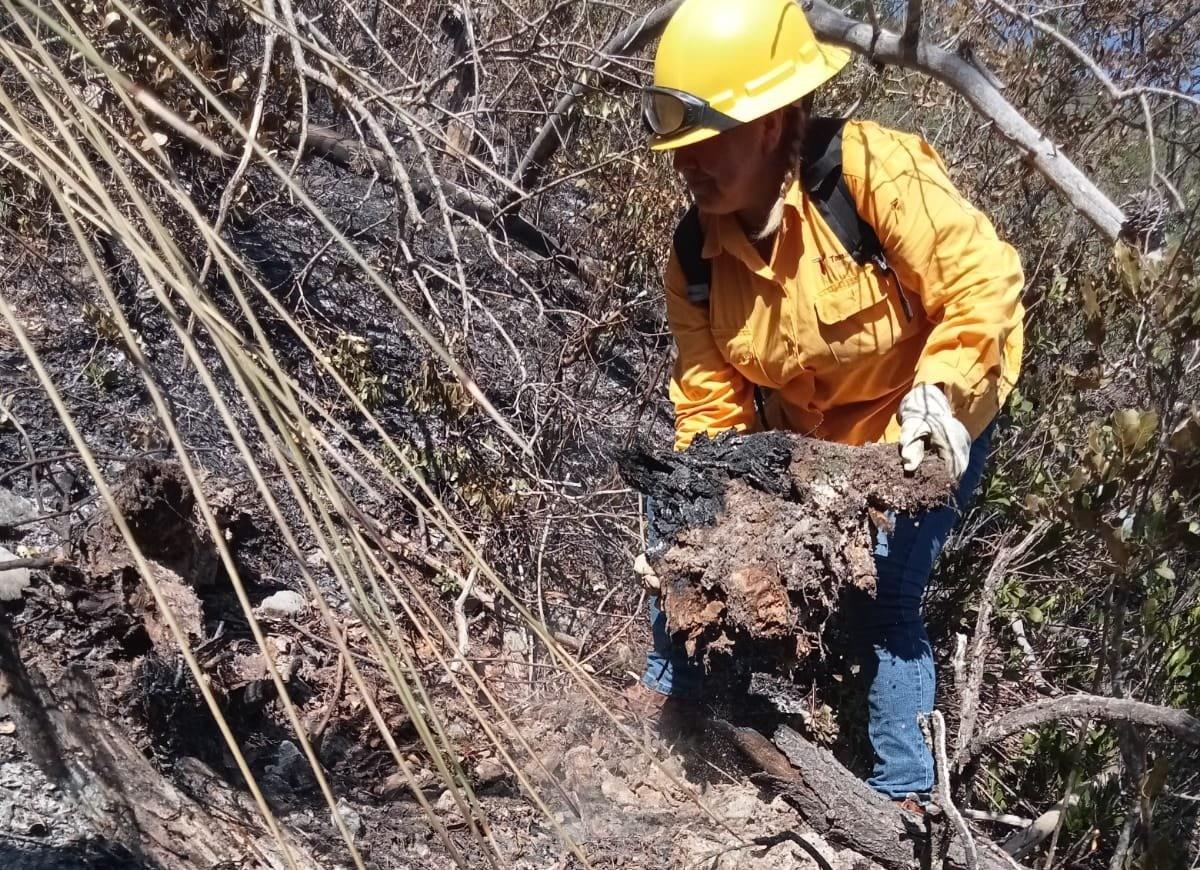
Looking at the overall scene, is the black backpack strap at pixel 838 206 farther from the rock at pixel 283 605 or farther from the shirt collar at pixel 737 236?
the rock at pixel 283 605

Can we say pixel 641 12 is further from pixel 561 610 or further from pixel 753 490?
pixel 753 490

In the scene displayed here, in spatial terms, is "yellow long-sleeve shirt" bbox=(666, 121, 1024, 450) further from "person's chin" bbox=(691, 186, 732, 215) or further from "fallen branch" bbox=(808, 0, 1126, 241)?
"fallen branch" bbox=(808, 0, 1126, 241)

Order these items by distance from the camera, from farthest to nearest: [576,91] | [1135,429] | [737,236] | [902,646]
Result: 1. [576,91]
2. [902,646]
3. [737,236]
4. [1135,429]

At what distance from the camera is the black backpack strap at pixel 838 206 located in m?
2.09

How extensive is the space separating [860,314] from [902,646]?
862mm

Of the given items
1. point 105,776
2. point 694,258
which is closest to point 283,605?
point 105,776

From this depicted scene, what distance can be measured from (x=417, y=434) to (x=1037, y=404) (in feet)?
7.13

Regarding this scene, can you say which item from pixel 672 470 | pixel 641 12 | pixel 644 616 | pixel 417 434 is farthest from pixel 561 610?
pixel 641 12

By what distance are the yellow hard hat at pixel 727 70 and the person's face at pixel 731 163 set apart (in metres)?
0.05

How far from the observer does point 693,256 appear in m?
2.40

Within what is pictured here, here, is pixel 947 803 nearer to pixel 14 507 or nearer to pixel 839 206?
pixel 839 206

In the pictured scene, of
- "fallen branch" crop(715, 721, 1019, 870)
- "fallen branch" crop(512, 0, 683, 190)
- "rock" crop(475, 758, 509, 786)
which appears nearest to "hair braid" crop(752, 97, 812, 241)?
"fallen branch" crop(715, 721, 1019, 870)

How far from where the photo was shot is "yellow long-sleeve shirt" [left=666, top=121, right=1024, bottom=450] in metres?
1.96

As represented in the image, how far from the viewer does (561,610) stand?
10.8 feet
